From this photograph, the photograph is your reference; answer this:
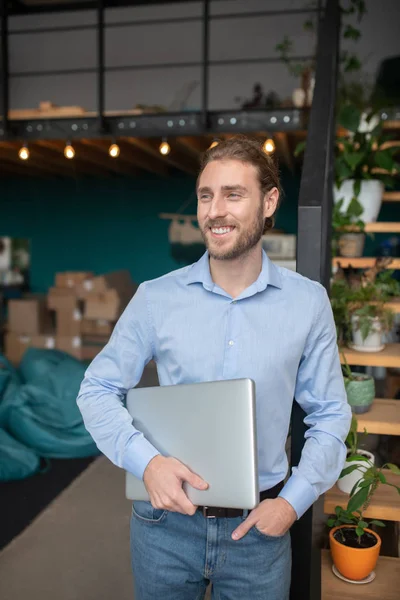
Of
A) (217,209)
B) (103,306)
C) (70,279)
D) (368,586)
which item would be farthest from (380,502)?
(70,279)

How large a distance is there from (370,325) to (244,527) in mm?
1297

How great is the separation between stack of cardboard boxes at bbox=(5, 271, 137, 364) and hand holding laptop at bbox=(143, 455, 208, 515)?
4831 mm

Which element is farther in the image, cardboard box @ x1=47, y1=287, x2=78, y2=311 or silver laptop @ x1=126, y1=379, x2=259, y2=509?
cardboard box @ x1=47, y1=287, x2=78, y2=311

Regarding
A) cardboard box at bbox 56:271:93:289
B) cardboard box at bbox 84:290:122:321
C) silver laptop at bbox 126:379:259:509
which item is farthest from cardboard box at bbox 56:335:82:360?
silver laptop at bbox 126:379:259:509

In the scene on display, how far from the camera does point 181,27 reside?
6902mm

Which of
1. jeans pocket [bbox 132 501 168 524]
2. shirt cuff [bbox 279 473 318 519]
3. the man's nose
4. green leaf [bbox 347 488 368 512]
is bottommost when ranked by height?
green leaf [bbox 347 488 368 512]

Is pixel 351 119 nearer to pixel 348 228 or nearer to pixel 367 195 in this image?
pixel 367 195

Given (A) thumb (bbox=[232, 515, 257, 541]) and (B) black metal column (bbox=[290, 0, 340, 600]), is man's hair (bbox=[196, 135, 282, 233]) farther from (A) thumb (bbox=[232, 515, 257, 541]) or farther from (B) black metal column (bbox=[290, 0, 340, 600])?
(A) thumb (bbox=[232, 515, 257, 541])

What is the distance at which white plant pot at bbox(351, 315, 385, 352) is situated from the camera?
2.17 m

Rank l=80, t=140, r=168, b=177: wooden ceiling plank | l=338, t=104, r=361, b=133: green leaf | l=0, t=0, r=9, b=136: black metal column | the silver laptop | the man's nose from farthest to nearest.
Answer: l=80, t=140, r=168, b=177: wooden ceiling plank → l=0, t=0, r=9, b=136: black metal column → l=338, t=104, r=361, b=133: green leaf → the man's nose → the silver laptop

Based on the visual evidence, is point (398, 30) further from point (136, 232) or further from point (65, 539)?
point (65, 539)

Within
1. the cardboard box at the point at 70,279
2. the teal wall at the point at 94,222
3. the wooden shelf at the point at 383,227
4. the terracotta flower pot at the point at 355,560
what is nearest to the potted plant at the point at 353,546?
the terracotta flower pot at the point at 355,560

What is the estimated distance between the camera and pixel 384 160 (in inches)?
99.3

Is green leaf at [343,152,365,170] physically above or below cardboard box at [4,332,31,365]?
above
